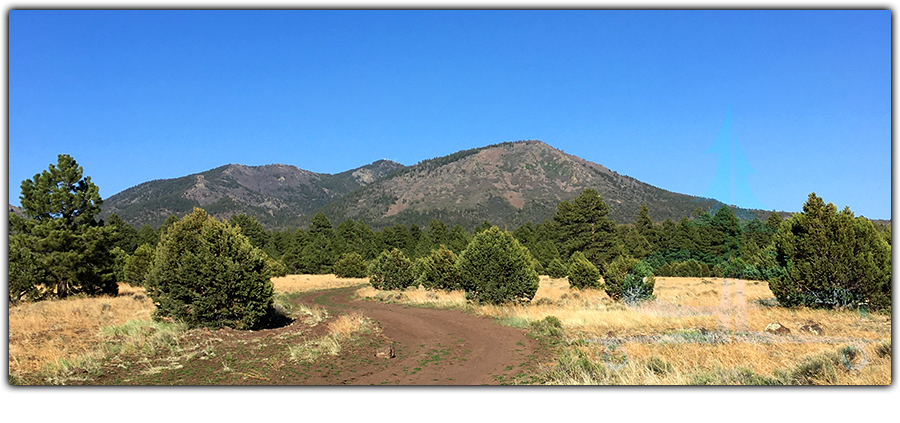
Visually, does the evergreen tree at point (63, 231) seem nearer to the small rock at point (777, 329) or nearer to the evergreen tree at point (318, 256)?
the small rock at point (777, 329)

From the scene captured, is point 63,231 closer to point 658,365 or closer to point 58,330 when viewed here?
point 58,330

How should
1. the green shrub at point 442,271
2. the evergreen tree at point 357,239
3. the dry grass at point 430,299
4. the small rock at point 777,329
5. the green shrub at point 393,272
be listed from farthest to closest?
1. the evergreen tree at point 357,239
2. the green shrub at point 393,272
3. the green shrub at point 442,271
4. the dry grass at point 430,299
5. the small rock at point 777,329

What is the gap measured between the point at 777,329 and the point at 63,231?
30727 millimetres

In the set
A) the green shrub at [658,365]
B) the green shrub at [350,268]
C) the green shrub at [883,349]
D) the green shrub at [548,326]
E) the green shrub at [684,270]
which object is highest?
the green shrub at [883,349]

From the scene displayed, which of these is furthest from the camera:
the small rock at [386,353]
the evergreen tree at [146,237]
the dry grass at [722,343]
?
the evergreen tree at [146,237]

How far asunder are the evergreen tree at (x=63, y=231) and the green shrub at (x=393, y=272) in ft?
72.8

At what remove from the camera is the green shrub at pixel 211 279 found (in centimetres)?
1538

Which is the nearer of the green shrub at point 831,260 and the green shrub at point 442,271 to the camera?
the green shrub at point 831,260

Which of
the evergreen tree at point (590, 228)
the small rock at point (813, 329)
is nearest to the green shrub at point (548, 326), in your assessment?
the small rock at point (813, 329)

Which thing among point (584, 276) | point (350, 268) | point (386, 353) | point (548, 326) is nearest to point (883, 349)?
point (548, 326)

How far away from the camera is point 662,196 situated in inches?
7136

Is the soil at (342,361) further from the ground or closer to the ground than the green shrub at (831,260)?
closer to the ground

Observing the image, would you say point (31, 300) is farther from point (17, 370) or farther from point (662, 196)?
point (662, 196)

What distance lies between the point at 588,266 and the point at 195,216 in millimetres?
26344
